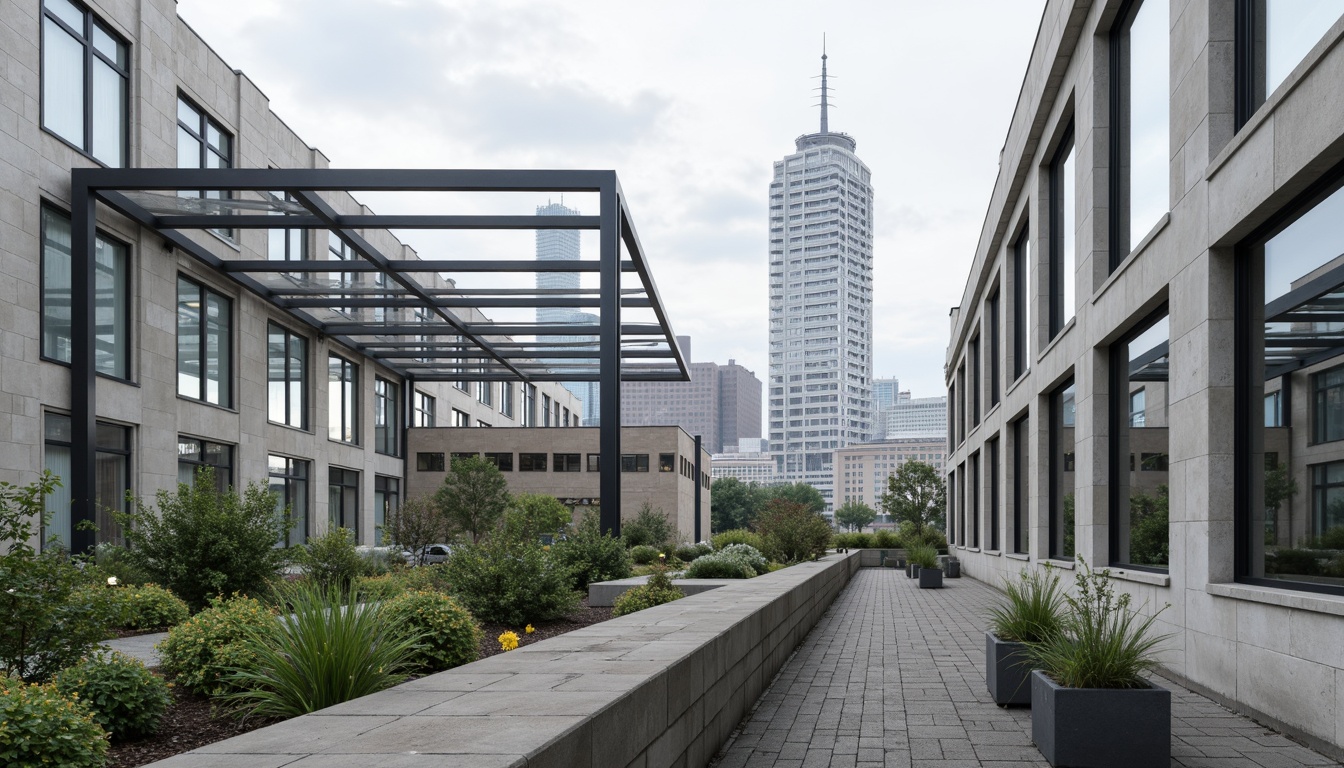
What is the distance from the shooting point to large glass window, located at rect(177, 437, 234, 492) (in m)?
27.9

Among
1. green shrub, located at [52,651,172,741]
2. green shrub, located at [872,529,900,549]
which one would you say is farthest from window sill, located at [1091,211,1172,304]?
green shrub, located at [872,529,900,549]

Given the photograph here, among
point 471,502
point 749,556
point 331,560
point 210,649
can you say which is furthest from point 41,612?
point 471,502

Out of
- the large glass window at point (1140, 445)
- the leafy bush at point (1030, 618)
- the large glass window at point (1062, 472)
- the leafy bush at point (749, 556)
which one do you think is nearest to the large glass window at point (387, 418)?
the leafy bush at point (749, 556)

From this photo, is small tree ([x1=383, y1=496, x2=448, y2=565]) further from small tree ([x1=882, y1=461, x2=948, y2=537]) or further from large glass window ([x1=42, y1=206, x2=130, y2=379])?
small tree ([x1=882, y1=461, x2=948, y2=537])

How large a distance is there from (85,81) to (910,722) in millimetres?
23155

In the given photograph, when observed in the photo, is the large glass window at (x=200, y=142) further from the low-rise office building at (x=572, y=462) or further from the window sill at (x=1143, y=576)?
the low-rise office building at (x=572, y=462)

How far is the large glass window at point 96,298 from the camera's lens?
874 inches

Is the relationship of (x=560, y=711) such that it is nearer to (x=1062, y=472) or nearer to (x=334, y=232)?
(x=1062, y=472)

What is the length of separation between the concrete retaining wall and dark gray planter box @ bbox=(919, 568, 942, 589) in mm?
19036

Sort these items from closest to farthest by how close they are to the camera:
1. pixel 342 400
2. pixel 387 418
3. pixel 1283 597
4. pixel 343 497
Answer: pixel 1283 597
pixel 342 400
pixel 343 497
pixel 387 418

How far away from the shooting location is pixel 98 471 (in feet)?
77.7

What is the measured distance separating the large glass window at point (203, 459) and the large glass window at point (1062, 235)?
2045 centimetres

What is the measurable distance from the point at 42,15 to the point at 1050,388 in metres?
21.1

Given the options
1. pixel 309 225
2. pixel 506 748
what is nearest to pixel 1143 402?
pixel 506 748
